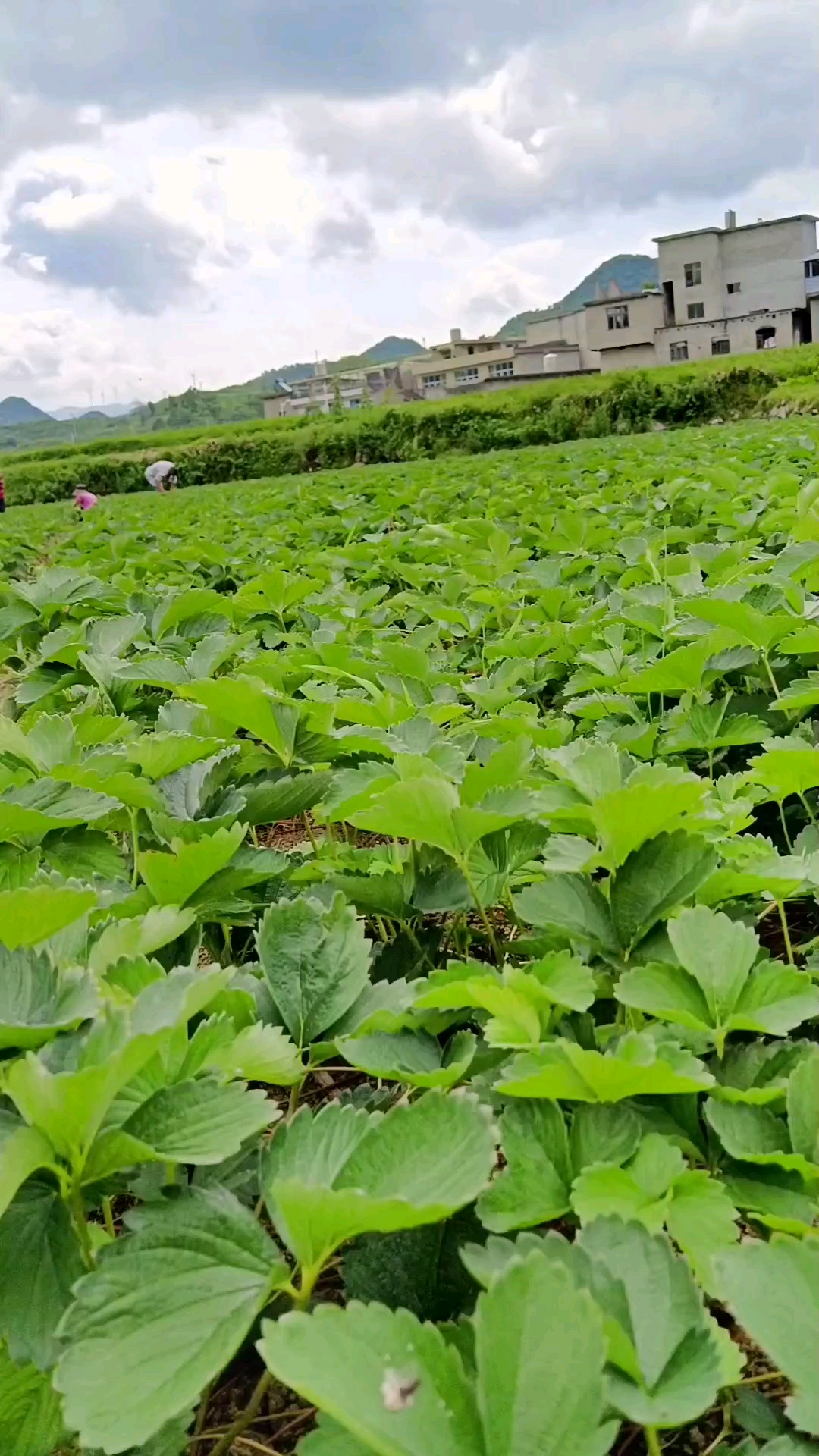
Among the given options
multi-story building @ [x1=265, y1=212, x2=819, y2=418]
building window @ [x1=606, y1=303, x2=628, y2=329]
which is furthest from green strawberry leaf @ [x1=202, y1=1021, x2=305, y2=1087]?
building window @ [x1=606, y1=303, x2=628, y2=329]

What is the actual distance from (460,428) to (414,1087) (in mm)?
32180

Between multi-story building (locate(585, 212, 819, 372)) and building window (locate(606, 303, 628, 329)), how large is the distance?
1.75 feet

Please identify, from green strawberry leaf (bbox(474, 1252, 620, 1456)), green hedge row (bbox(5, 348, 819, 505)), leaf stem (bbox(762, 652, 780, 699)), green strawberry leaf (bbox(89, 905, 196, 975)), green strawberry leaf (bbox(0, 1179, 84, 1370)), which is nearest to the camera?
green strawberry leaf (bbox(474, 1252, 620, 1456))

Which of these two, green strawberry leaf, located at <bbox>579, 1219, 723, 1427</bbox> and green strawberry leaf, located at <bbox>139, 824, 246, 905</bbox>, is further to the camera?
green strawberry leaf, located at <bbox>139, 824, 246, 905</bbox>

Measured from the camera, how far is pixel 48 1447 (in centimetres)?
66

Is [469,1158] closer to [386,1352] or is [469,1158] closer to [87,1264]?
[386,1352]

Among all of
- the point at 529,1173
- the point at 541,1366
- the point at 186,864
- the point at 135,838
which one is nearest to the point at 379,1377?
the point at 541,1366

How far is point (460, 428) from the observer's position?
104 ft

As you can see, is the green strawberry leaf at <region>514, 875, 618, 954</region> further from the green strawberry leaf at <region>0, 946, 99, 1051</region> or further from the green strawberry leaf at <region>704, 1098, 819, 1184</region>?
the green strawberry leaf at <region>0, 946, 99, 1051</region>

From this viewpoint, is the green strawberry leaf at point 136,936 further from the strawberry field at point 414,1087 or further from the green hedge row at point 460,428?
the green hedge row at point 460,428

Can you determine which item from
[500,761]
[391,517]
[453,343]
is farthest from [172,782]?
[453,343]

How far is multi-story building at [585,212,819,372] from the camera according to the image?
161ft

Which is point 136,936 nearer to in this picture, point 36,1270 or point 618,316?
point 36,1270

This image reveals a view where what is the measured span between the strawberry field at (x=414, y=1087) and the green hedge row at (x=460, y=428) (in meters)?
28.4
